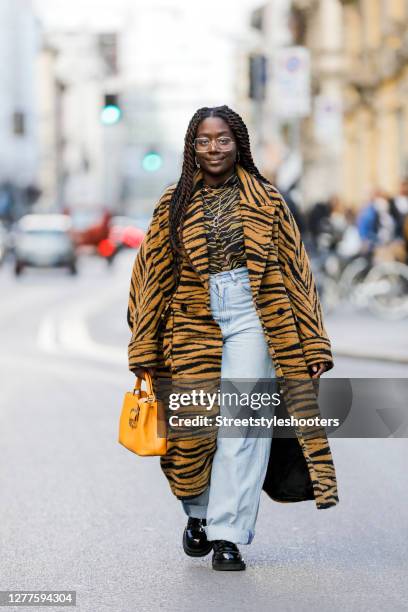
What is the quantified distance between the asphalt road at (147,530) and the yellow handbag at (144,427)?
1.53 ft

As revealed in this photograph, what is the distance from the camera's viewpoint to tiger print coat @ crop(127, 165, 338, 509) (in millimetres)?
6012

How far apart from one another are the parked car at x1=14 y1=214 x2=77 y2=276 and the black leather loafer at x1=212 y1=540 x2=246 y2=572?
34.0 meters

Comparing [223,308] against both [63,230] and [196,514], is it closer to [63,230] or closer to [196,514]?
[196,514]

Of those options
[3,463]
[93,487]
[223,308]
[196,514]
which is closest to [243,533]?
[196,514]

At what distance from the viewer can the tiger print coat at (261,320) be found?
19.7 feet

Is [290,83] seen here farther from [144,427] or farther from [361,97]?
[144,427]

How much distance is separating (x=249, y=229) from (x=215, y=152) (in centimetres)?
29

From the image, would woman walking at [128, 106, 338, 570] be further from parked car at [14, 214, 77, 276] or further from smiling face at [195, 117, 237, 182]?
A: parked car at [14, 214, 77, 276]

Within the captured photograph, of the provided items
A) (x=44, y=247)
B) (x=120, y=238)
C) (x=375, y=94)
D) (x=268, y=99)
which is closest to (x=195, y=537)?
(x=268, y=99)

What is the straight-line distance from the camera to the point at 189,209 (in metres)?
6.09

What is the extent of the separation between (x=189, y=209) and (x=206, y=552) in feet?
4.22

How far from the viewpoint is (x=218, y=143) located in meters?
6.02

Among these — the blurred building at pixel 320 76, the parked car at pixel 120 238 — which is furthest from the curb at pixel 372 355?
the parked car at pixel 120 238

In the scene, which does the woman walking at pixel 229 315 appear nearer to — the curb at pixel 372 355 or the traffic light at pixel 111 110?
the curb at pixel 372 355
